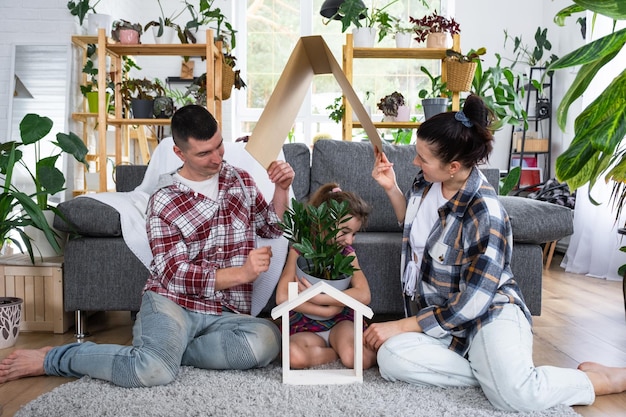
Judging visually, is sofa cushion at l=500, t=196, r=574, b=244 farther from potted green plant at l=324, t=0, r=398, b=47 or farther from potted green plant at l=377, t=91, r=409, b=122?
potted green plant at l=324, t=0, r=398, b=47

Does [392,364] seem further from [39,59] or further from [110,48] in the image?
[39,59]

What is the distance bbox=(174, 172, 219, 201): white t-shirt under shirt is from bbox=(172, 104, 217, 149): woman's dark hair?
0.13 metres

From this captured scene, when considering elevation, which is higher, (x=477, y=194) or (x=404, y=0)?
(x=404, y=0)

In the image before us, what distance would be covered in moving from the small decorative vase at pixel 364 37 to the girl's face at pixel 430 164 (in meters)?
2.36

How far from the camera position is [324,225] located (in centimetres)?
179

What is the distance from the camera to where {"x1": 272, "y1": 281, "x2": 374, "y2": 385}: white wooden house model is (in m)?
1.74

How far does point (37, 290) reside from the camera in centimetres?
243

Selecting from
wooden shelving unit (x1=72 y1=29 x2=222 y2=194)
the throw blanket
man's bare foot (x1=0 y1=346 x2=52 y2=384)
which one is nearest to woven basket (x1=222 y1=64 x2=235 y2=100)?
wooden shelving unit (x1=72 y1=29 x2=222 y2=194)

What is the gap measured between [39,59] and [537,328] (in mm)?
3972

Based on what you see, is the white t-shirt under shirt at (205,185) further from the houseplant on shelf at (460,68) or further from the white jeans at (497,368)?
the houseplant on shelf at (460,68)

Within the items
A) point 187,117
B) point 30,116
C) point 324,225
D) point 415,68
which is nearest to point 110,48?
point 30,116

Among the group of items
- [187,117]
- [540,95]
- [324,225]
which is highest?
[540,95]

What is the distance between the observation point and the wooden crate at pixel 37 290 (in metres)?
2.42

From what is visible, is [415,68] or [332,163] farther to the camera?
[415,68]
